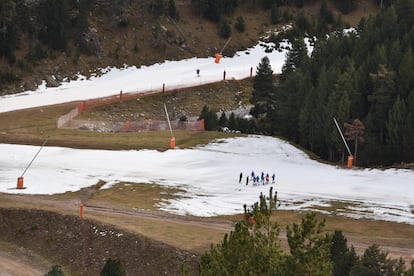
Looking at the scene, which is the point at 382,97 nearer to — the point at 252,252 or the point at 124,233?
the point at 124,233

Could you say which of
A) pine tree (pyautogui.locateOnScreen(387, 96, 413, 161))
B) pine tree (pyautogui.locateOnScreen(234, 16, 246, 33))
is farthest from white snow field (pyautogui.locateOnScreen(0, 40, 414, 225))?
pine tree (pyautogui.locateOnScreen(234, 16, 246, 33))

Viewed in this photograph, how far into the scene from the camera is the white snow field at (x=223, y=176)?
47.0 m

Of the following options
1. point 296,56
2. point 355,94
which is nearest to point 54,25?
point 296,56

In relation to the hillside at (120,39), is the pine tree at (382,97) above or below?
below

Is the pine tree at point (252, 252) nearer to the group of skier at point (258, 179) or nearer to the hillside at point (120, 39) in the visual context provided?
the group of skier at point (258, 179)

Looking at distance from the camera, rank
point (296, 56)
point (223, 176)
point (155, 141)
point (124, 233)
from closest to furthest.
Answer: point (124, 233) < point (223, 176) < point (155, 141) < point (296, 56)

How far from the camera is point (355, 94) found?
2584 inches

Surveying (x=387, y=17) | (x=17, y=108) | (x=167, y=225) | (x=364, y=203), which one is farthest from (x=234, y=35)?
(x=167, y=225)

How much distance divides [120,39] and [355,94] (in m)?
39.7

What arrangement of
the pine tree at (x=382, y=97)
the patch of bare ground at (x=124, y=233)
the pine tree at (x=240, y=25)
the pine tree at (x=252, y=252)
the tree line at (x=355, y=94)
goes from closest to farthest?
the pine tree at (x=252, y=252) < the patch of bare ground at (x=124, y=233) < the tree line at (x=355, y=94) < the pine tree at (x=382, y=97) < the pine tree at (x=240, y=25)

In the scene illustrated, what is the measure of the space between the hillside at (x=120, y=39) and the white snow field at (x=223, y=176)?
1256cm

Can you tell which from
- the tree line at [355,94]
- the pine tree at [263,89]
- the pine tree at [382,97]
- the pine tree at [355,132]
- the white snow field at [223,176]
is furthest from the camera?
the pine tree at [263,89]

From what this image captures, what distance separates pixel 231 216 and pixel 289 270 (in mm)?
27614

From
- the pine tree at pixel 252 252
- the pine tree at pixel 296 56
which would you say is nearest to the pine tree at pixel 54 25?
the pine tree at pixel 296 56
